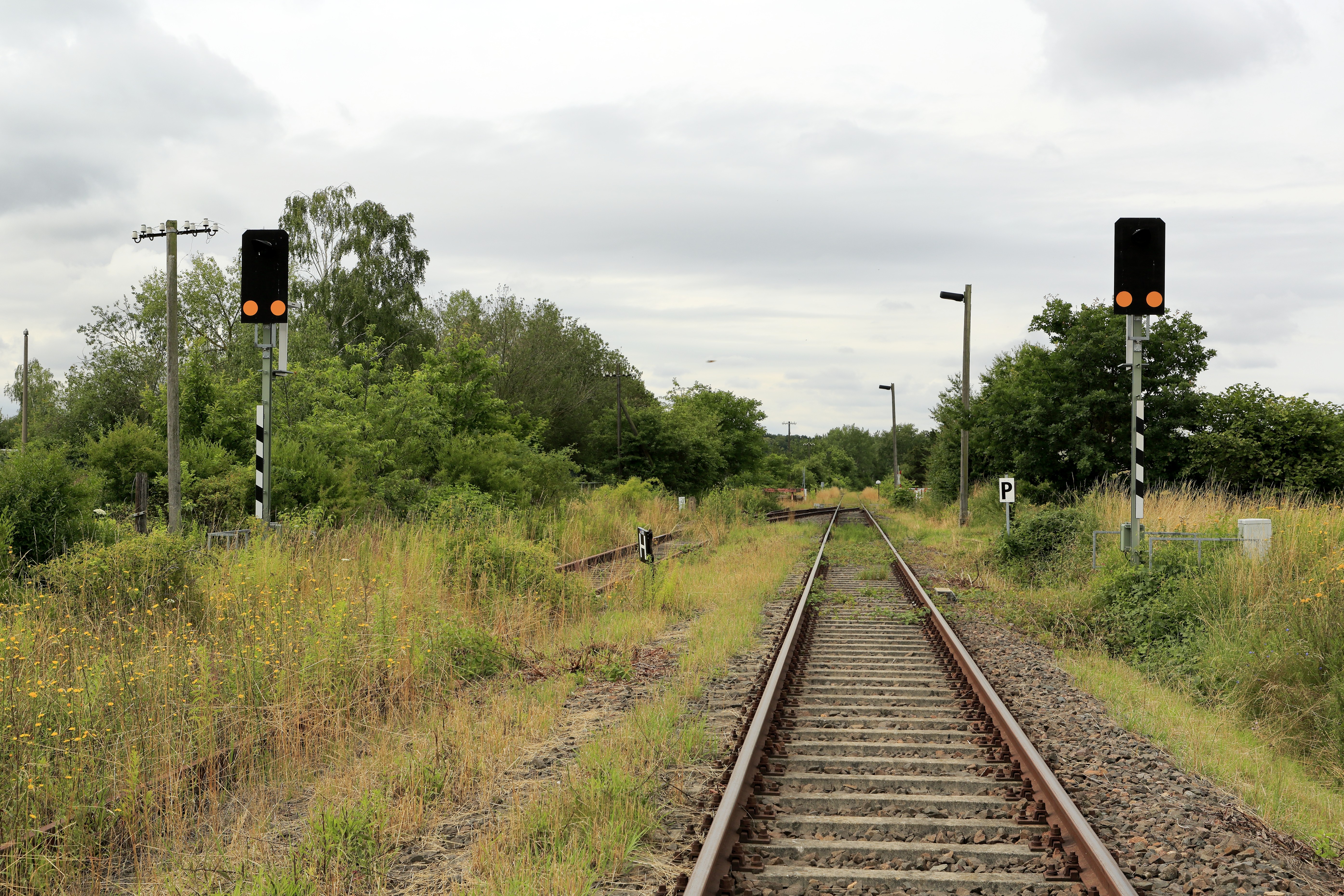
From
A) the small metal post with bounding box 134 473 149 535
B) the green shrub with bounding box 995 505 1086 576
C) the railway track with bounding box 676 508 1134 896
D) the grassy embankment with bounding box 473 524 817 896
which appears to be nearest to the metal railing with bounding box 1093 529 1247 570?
the green shrub with bounding box 995 505 1086 576

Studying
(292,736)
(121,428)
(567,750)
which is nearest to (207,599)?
(292,736)

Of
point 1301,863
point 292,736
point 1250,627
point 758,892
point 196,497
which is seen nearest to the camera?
point 758,892

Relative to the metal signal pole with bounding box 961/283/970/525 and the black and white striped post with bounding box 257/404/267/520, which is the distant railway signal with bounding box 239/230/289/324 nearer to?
the black and white striped post with bounding box 257/404/267/520

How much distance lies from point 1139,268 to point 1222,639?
4591mm

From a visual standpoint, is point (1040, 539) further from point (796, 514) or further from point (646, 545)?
point (796, 514)

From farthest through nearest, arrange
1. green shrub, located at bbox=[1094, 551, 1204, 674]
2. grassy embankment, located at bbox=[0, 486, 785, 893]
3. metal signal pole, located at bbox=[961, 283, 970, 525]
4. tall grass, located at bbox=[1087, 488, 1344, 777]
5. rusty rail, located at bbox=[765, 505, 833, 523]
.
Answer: rusty rail, located at bbox=[765, 505, 833, 523], metal signal pole, located at bbox=[961, 283, 970, 525], green shrub, located at bbox=[1094, 551, 1204, 674], tall grass, located at bbox=[1087, 488, 1344, 777], grassy embankment, located at bbox=[0, 486, 785, 893]

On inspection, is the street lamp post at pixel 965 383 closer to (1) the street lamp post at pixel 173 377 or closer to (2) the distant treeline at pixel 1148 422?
(2) the distant treeline at pixel 1148 422

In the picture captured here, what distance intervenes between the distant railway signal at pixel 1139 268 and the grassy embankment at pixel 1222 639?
10.1 ft

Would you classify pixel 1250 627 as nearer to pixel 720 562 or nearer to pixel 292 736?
pixel 292 736

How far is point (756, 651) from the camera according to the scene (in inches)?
393

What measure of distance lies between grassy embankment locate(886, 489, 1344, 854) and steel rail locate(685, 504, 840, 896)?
2.82 metres

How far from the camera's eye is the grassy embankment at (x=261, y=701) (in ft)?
15.8

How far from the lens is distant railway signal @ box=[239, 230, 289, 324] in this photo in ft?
31.2

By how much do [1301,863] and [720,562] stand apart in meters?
14.2
